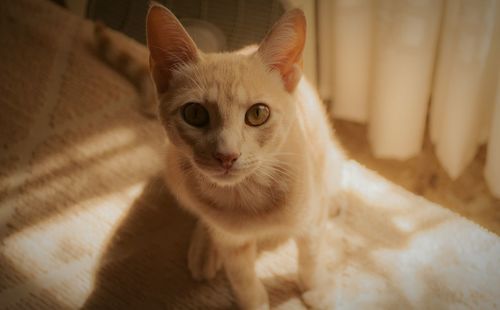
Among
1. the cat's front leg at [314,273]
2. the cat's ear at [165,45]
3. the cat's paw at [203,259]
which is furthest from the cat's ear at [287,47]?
the cat's paw at [203,259]

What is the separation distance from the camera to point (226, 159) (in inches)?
29.2

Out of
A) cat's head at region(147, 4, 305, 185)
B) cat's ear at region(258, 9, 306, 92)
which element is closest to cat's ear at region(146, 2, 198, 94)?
cat's head at region(147, 4, 305, 185)

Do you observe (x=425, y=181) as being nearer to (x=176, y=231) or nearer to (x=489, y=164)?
(x=489, y=164)

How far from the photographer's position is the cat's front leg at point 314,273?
3.34 feet

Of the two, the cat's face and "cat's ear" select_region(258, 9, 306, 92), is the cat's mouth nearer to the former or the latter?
the cat's face

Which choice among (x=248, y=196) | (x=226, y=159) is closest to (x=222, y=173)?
(x=226, y=159)

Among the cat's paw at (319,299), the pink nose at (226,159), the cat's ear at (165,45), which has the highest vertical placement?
the cat's ear at (165,45)

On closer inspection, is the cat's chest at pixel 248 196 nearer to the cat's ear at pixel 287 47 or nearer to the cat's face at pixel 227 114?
the cat's face at pixel 227 114

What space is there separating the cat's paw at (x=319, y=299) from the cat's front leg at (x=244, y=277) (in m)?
0.10

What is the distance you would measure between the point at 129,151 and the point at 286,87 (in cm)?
72

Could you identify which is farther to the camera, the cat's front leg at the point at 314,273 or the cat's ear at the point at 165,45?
the cat's front leg at the point at 314,273

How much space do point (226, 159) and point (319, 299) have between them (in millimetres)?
507

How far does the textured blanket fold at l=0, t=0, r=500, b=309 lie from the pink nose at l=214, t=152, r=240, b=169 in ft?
1.60

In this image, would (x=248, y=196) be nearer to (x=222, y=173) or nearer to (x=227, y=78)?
(x=222, y=173)
